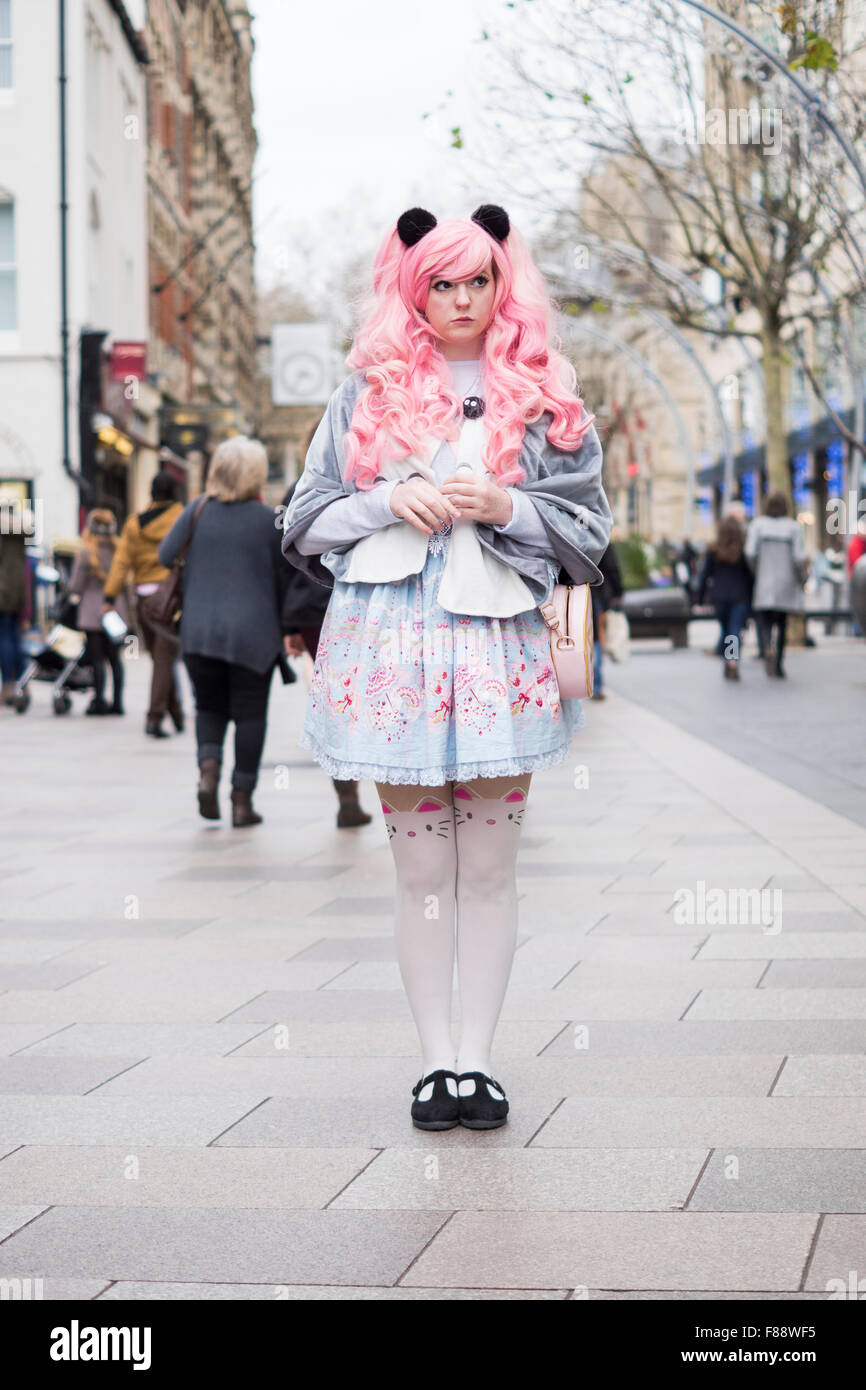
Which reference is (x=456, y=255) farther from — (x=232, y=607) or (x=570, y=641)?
(x=232, y=607)

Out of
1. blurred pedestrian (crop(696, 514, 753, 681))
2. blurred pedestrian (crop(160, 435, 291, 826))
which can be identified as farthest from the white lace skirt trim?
blurred pedestrian (crop(696, 514, 753, 681))

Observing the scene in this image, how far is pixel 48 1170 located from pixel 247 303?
58978 mm

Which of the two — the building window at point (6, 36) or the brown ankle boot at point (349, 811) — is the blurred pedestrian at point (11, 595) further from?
the building window at point (6, 36)

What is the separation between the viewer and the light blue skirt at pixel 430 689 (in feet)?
12.5

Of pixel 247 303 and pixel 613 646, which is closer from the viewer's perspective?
pixel 613 646

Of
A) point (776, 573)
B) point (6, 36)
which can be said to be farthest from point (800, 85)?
point (6, 36)

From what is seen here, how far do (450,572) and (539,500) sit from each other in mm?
243

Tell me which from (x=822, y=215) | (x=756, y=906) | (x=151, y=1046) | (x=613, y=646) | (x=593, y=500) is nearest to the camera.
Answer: (x=593, y=500)

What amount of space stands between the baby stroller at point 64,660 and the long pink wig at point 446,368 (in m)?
12.1

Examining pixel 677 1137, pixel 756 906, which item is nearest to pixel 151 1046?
pixel 677 1137

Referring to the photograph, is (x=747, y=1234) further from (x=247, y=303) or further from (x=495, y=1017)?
(x=247, y=303)

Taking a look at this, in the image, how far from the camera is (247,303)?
60.8 m

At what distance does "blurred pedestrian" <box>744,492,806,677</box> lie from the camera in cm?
1875

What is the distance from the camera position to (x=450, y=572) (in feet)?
12.7
